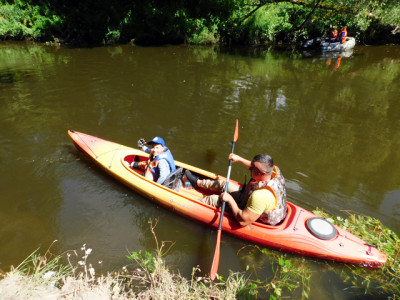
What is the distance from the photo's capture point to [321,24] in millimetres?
16984

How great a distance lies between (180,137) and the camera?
644 centimetres

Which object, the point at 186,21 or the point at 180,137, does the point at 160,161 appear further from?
the point at 186,21

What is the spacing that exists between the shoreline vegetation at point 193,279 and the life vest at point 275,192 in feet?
1.67

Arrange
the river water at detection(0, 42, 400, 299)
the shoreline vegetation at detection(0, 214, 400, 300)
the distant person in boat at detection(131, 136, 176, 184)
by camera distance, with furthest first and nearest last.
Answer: the distant person in boat at detection(131, 136, 176, 184), the river water at detection(0, 42, 400, 299), the shoreline vegetation at detection(0, 214, 400, 300)

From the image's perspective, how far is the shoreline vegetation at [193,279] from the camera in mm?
2582

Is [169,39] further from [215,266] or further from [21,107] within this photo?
[215,266]

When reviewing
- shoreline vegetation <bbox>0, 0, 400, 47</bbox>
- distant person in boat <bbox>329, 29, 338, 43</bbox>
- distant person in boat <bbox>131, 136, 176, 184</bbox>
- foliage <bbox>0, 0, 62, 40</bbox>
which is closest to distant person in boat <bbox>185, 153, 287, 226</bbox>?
distant person in boat <bbox>131, 136, 176, 184</bbox>

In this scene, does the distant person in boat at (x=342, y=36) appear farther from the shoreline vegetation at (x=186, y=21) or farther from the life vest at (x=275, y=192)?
the life vest at (x=275, y=192)

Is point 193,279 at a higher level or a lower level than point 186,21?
lower

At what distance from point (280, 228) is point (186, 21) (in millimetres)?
15435

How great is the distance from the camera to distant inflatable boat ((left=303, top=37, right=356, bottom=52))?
1552 cm

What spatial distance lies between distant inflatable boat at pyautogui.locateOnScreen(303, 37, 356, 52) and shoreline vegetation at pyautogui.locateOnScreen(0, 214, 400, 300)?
14137mm

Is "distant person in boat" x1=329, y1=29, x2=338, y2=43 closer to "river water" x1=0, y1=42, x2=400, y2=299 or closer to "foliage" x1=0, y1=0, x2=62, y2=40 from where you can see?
"river water" x1=0, y1=42, x2=400, y2=299

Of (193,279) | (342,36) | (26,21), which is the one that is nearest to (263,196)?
(193,279)
